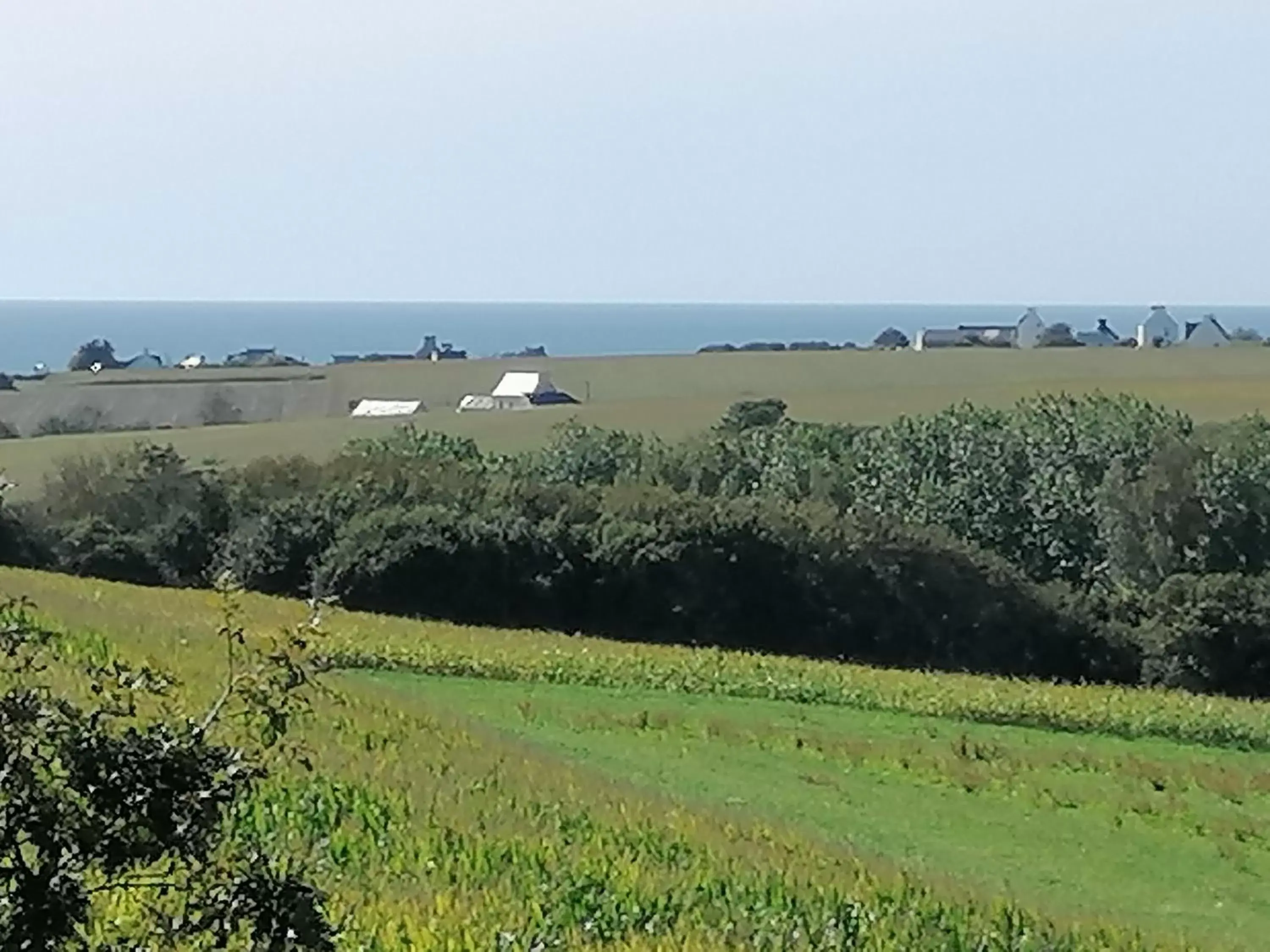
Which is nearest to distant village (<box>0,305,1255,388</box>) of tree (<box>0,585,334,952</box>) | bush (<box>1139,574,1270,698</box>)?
bush (<box>1139,574,1270,698</box>)

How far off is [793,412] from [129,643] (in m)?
57.6

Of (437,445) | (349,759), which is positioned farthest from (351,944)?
(437,445)

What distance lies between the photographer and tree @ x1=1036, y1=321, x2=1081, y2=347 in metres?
117

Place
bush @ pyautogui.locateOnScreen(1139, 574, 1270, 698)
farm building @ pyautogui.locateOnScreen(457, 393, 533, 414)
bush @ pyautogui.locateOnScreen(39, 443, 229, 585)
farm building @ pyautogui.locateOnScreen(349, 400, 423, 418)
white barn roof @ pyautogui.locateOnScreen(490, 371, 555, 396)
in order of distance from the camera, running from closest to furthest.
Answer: bush @ pyautogui.locateOnScreen(1139, 574, 1270, 698)
bush @ pyautogui.locateOnScreen(39, 443, 229, 585)
farm building @ pyautogui.locateOnScreen(349, 400, 423, 418)
farm building @ pyautogui.locateOnScreen(457, 393, 533, 414)
white barn roof @ pyautogui.locateOnScreen(490, 371, 555, 396)

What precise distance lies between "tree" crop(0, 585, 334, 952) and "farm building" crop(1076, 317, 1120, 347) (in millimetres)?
118085

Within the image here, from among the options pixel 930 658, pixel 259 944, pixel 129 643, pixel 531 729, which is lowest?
pixel 930 658

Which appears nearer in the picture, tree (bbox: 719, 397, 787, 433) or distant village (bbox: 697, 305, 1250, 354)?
tree (bbox: 719, 397, 787, 433)

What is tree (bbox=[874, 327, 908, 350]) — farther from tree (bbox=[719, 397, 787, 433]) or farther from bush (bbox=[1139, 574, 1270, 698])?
bush (bbox=[1139, 574, 1270, 698])

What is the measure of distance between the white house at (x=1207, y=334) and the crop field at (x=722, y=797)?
91324 mm

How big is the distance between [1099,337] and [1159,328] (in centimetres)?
438

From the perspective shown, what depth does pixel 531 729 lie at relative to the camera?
2494 cm

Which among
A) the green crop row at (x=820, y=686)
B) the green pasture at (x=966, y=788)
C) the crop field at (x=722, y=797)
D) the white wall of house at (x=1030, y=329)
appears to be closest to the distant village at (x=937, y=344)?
the white wall of house at (x=1030, y=329)

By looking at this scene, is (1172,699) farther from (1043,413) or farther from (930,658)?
(1043,413)

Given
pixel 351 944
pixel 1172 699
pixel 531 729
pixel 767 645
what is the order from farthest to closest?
pixel 767 645
pixel 1172 699
pixel 531 729
pixel 351 944
